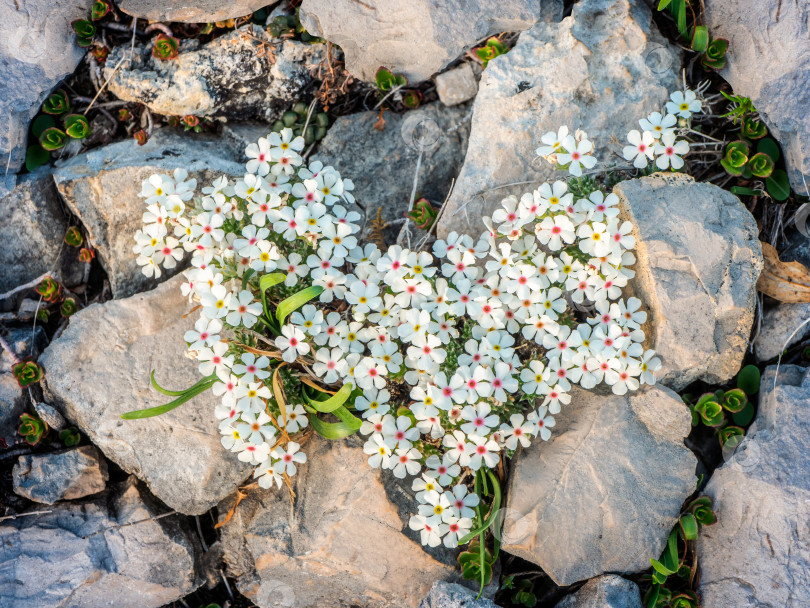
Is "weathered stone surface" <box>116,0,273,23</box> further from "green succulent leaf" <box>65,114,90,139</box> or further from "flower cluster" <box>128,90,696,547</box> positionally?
"flower cluster" <box>128,90,696,547</box>

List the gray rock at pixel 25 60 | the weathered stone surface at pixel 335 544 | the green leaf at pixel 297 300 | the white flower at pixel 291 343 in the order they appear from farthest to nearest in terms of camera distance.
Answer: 1. the gray rock at pixel 25 60
2. the weathered stone surface at pixel 335 544
3. the white flower at pixel 291 343
4. the green leaf at pixel 297 300

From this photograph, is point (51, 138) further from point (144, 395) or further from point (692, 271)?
point (692, 271)

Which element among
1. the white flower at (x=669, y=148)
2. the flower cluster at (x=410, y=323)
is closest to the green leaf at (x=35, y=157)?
the flower cluster at (x=410, y=323)

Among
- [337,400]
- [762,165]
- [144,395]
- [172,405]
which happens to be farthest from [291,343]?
[762,165]

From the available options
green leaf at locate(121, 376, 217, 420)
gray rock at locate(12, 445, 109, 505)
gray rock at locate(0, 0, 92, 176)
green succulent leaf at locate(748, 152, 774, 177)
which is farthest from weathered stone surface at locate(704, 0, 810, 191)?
Answer: gray rock at locate(12, 445, 109, 505)

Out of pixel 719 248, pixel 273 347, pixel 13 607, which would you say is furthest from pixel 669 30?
pixel 13 607

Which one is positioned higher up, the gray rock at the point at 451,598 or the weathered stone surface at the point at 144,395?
the weathered stone surface at the point at 144,395

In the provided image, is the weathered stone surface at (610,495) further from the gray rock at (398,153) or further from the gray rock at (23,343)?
the gray rock at (23,343)
